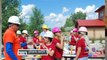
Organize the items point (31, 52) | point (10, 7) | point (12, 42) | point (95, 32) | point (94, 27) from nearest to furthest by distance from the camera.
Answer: point (31, 52), point (12, 42), point (10, 7), point (95, 32), point (94, 27)

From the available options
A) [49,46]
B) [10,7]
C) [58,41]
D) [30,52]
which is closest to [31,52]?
[30,52]

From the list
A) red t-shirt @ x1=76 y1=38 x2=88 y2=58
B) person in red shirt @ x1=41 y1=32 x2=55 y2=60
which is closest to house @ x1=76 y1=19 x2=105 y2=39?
red t-shirt @ x1=76 y1=38 x2=88 y2=58

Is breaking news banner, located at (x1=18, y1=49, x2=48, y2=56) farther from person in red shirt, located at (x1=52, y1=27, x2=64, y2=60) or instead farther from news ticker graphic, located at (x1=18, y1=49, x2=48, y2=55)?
person in red shirt, located at (x1=52, y1=27, x2=64, y2=60)

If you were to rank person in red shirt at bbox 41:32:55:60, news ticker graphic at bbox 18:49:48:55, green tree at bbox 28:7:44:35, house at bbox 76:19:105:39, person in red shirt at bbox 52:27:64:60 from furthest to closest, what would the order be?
house at bbox 76:19:105:39, green tree at bbox 28:7:44:35, person in red shirt at bbox 52:27:64:60, person in red shirt at bbox 41:32:55:60, news ticker graphic at bbox 18:49:48:55

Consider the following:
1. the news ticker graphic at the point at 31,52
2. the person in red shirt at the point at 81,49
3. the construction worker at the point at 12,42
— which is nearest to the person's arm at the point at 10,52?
the construction worker at the point at 12,42

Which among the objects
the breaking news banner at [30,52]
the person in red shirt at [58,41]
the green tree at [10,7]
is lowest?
the breaking news banner at [30,52]

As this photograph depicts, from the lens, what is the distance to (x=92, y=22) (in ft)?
197

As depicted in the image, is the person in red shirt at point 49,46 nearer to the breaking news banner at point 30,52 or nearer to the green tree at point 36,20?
the breaking news banner at point 30,52

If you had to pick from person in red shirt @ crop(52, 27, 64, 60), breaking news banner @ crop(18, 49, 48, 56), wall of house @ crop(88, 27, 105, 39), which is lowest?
breaking news banner @ crop(18, 49, 48, 56)

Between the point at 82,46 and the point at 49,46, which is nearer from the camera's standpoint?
the point at 49,46

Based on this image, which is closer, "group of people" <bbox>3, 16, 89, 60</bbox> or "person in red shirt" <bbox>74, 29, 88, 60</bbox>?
"group of people" <bbox>3, 16, 89, 60</bbox>

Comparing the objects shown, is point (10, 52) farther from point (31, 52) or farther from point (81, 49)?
point (81, 49)

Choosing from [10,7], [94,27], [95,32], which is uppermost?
[10,7]

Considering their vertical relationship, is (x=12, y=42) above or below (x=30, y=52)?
above
